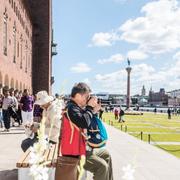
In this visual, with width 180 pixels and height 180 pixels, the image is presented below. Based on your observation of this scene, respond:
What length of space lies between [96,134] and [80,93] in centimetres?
73

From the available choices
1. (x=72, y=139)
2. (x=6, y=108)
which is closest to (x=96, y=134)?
(x=72, y=139)

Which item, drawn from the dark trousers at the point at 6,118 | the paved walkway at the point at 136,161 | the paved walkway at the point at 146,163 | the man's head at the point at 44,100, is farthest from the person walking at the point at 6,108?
the man's head at the point at 44,100

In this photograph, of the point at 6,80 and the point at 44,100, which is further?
the point at 6,80

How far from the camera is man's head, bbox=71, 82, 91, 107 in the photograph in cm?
524

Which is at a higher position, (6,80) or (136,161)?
(6,80)

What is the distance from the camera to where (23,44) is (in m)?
46.4

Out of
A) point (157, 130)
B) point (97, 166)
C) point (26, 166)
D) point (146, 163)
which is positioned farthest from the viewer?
point (157, 130)

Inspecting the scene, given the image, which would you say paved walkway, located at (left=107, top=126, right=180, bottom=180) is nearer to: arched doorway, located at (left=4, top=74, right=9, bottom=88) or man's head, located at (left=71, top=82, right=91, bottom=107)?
man's head, located at (left=71, top=82, right=91, bottom=107)

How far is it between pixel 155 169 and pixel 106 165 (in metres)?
4.44

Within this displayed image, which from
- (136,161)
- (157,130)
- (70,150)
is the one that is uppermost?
(70,150)

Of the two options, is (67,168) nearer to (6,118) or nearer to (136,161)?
(136,161)

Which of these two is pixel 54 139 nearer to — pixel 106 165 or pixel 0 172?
pixel 0 172

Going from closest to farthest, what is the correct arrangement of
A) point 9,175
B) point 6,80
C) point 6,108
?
point 9,175
point 6,108
point 6,80

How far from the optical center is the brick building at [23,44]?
32.8 metres
